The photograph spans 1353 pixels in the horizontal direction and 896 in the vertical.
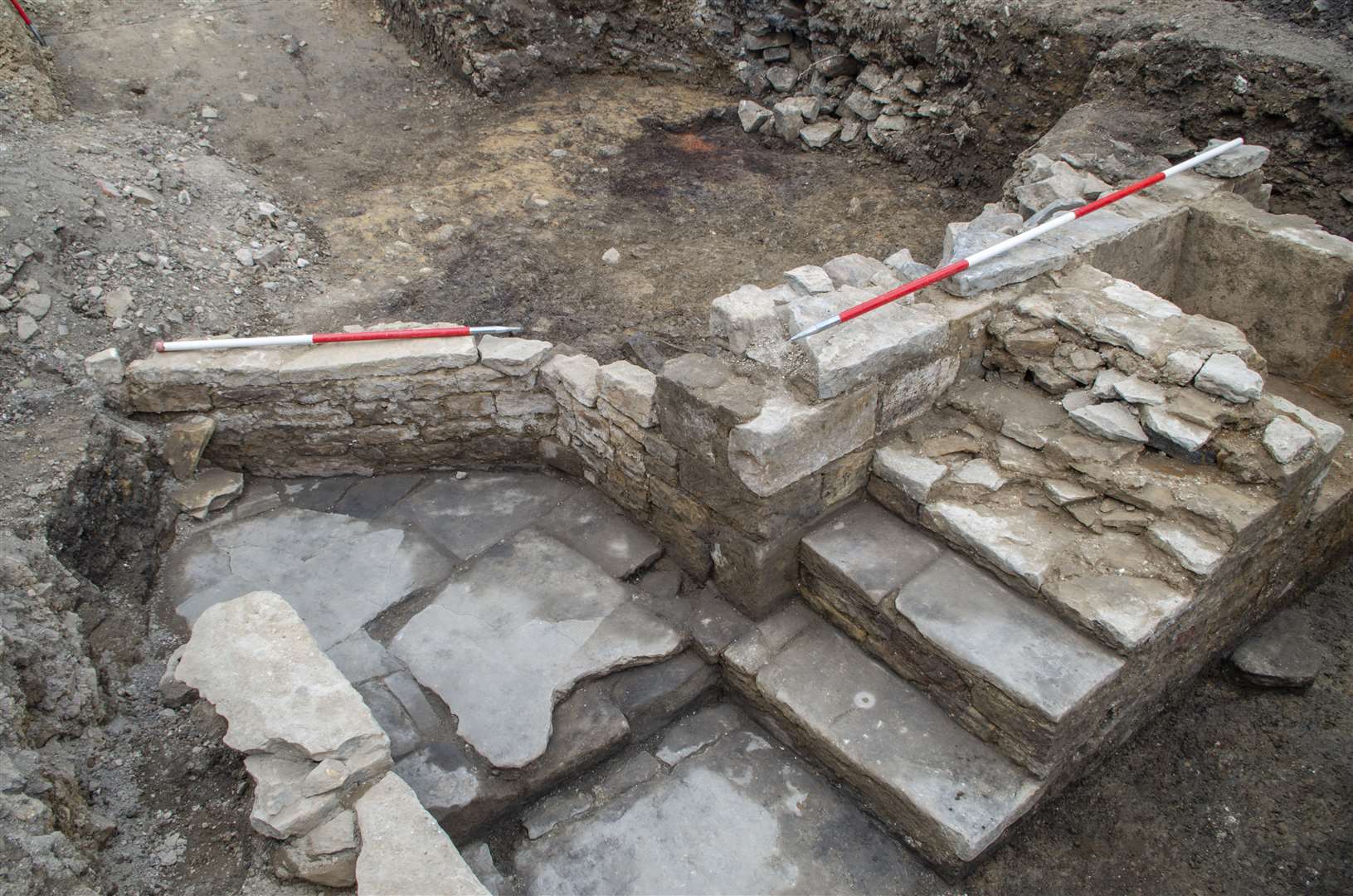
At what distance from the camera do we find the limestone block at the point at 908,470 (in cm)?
374

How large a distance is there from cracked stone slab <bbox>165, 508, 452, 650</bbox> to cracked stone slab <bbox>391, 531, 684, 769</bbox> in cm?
24

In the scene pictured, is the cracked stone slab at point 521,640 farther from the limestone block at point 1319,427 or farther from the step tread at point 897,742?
the limestone block at point 1319,427

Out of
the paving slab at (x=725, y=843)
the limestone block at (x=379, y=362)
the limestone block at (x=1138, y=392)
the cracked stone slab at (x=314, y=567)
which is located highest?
the limestone block at (x=1138, y=392)

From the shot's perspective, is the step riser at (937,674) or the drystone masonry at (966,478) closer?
the step riser at (937,674)

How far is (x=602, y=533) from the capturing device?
4.46 m

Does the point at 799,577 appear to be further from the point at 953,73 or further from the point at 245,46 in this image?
the point at 245,46

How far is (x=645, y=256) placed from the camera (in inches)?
256

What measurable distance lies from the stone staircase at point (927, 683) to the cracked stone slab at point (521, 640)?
522 mm

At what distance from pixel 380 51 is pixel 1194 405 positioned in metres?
7.87

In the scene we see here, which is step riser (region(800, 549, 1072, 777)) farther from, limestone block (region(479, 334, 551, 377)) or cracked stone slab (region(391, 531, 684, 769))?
limestone block (region(479, 334, 551, 377))

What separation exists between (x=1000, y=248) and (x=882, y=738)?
83.5 inches

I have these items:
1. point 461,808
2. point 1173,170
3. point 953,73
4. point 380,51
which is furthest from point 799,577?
point 380,51

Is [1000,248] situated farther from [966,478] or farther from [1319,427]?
Answer: [1319,427]

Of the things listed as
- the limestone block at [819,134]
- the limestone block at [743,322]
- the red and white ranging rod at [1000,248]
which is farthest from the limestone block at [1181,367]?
the limestone block at [819,134]
